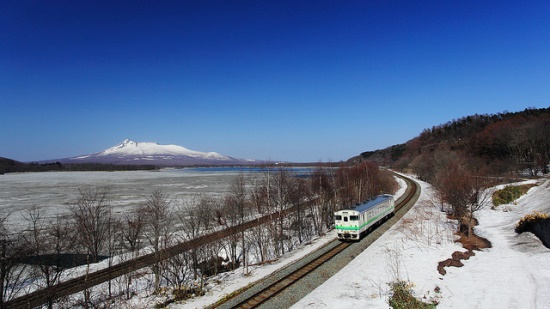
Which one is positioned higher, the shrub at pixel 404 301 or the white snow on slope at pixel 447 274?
the shrub at pixel 404 301

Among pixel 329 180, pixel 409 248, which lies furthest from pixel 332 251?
pixel 329 180

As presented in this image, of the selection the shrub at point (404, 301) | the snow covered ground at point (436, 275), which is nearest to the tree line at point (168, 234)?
the snow covered ground at point (436, 275)

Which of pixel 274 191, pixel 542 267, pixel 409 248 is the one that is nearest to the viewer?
pixel 542 267

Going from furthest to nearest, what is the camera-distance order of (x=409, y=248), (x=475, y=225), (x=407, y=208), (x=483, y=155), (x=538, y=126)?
(x=483, y=155), (x=538, y=126), (x=407, y=208), (x=475, y=225), (x=409, y=248)

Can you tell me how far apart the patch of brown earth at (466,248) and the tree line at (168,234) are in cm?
1354

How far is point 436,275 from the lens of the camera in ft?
61.0

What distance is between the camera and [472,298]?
49.4 feet

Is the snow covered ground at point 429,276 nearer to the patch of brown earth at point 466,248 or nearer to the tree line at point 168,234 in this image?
the patch of brown earth at point 466,248

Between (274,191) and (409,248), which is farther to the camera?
(274,191)

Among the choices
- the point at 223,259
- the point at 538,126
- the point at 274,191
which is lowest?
the point at 223,259

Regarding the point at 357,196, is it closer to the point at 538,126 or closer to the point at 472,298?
the point at 472,298

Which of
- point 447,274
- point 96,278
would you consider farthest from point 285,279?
point 96,278

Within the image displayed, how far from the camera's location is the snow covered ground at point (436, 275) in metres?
15.1

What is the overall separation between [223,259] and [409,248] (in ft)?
56.0
